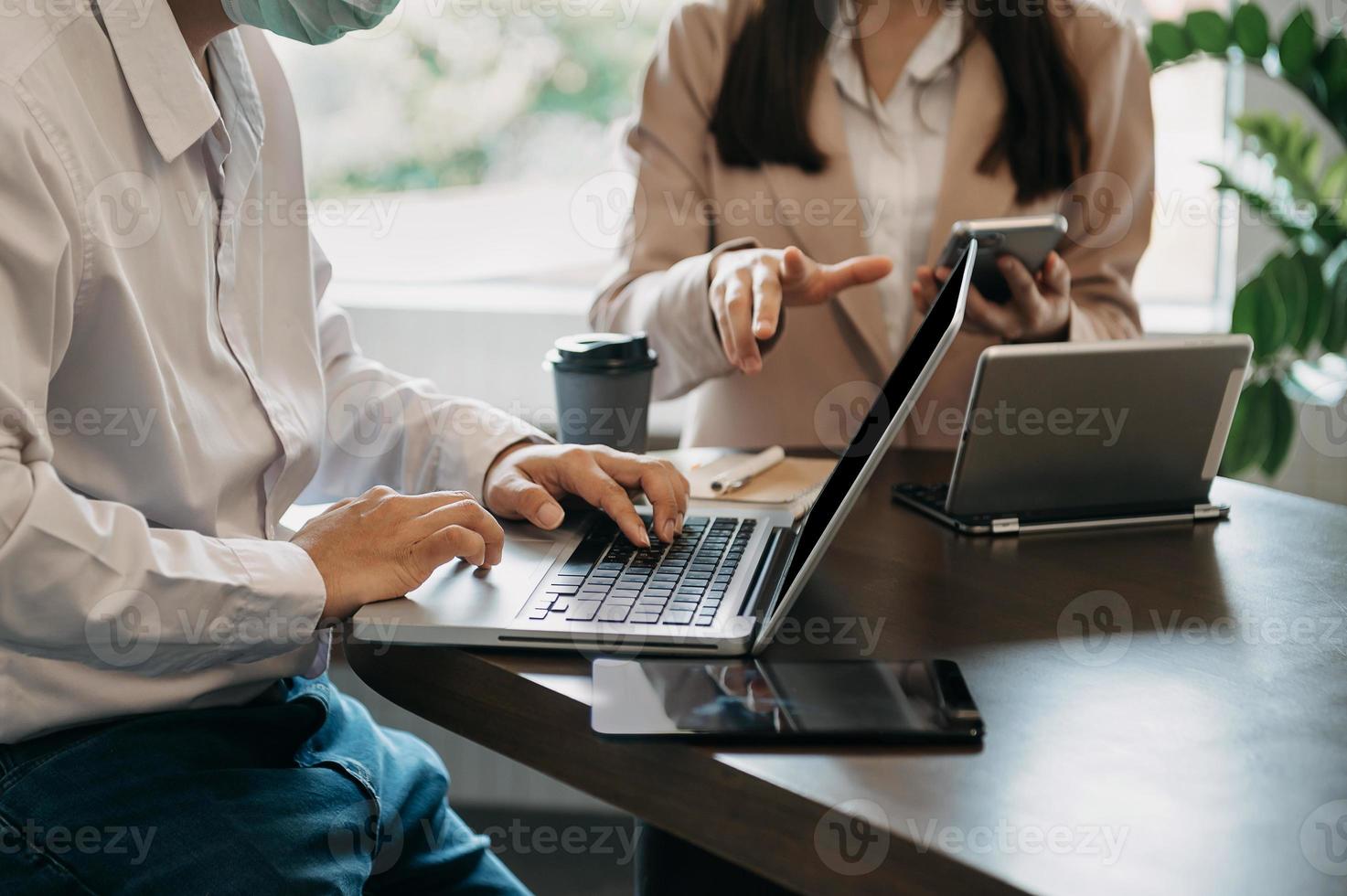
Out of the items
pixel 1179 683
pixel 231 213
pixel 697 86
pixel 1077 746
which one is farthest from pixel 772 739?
pixel 697 86

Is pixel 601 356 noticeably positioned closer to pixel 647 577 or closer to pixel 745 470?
pixel 745 470

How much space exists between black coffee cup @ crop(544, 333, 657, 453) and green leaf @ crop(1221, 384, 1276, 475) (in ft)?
4.29

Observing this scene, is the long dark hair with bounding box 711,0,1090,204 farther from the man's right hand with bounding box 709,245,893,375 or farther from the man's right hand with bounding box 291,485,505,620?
the man's right hand with bounding box 291,485,505,620

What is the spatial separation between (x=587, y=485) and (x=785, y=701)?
14.6 inches

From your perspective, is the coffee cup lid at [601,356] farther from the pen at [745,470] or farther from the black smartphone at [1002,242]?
the black smartphone at [1002,242]

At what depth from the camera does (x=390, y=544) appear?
0.87 meters

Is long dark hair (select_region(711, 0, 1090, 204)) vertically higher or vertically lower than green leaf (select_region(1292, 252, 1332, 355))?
higher

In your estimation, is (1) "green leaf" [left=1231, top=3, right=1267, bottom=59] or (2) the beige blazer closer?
(2) the beige blazer

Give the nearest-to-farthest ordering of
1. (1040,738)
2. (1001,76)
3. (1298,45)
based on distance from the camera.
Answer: (1040,738), (1001,76), (1298,45)

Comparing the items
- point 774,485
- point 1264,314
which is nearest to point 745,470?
point 774,485

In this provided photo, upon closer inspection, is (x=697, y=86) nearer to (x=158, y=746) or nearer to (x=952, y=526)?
(x=952, y=526)

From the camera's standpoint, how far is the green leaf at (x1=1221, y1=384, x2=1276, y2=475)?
212 cm

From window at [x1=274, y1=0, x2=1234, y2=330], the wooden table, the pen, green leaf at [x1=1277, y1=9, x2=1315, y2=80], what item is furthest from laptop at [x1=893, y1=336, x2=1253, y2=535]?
window at [x1=274, y1=0, x2=1234, y2=330]

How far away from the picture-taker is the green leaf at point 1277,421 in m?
2.12
